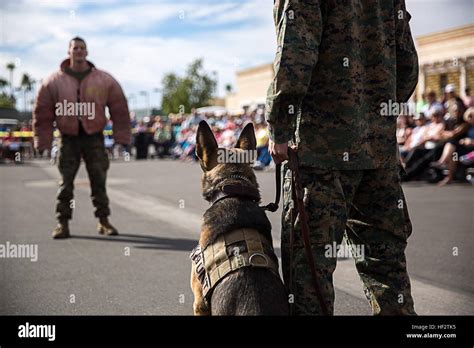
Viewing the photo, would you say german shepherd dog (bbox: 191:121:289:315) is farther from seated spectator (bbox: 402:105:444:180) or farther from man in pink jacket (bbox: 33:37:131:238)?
seated spectator (bbox: 402:105:444:180)

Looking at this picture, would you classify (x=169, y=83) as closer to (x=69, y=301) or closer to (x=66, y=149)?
(x=66, y=149)

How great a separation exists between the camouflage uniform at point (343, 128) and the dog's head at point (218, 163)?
35 centimetres

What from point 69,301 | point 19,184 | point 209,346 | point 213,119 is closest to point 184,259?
point 69,301

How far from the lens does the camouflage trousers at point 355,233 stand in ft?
10.9

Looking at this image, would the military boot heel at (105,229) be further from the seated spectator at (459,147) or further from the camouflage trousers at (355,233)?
the seated spectator at (459,147)

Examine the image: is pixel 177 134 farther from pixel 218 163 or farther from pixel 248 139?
pixel 218 163

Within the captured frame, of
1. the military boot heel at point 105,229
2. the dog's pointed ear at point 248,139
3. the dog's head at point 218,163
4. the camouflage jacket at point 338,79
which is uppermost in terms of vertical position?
the camouflage jacket at point 338,79

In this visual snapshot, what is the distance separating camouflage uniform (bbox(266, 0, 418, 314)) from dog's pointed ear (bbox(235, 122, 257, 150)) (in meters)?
0.47

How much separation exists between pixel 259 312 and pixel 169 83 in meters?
47.1

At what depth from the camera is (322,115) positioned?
3.38 m

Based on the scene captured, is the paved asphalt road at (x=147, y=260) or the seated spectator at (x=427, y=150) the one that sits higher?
the seated spectator at (x=427, y=150)

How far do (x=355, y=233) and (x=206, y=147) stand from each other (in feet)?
3.32

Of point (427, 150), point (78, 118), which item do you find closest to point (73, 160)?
point (78, 118)

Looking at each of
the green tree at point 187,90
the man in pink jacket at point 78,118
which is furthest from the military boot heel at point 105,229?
the green tree at point 187,90
